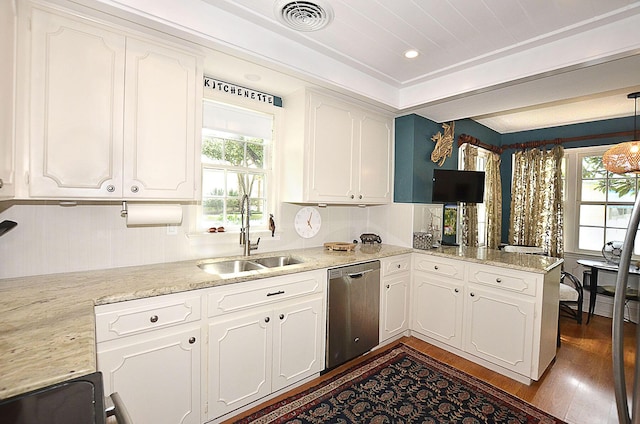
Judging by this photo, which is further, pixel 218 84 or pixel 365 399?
pixel 218 84

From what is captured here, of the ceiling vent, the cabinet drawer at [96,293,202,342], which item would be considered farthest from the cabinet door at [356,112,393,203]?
the cabinet drawer at [96,293,202,342]

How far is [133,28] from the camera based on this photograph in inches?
69.1

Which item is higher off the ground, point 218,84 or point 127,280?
point 218,84

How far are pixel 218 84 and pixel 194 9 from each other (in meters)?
0.71

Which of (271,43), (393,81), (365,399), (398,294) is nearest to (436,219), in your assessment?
(398,294)

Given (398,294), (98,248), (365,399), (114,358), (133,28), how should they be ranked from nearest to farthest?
(114,358), (133,28), (98,248), (365,399), (398,294)

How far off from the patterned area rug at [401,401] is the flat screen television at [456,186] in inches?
67.6

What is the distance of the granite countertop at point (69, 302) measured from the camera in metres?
0.85

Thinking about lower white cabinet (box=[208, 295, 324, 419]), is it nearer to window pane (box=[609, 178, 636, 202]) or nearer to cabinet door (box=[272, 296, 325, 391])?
→ cabinet door (box=[272, 296, 325, 391])

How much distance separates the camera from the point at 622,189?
13.3 feet

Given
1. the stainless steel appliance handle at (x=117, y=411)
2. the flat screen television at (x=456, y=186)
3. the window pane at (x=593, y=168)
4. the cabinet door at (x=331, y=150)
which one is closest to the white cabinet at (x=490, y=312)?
the flat screen television at (x=456, y=186)

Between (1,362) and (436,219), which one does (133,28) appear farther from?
(436,219)

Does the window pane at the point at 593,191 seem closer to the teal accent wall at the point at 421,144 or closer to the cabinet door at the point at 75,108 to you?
the teal accent wall at the point at 421,144

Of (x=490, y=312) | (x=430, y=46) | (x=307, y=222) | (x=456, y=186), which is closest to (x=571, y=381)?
(x=490, y=312)
